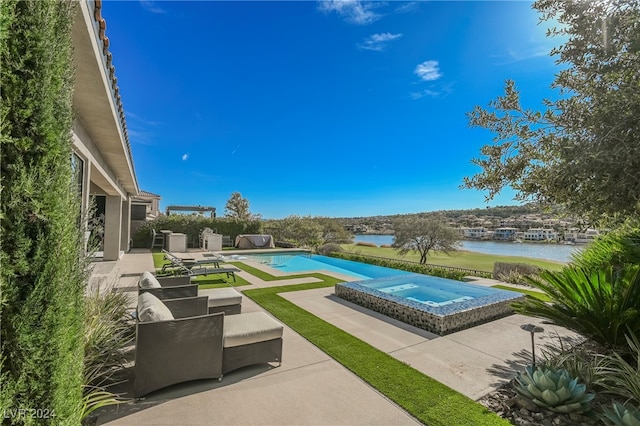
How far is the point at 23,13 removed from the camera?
4.91ft

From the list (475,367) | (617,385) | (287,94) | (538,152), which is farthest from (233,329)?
(287,94)

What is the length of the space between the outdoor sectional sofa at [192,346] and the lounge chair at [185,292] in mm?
817

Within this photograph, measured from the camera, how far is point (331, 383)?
3240 millimetres

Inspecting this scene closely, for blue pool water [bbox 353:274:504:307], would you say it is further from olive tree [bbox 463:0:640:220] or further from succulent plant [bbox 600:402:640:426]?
succulent plant [bbox 600:402:640:426]

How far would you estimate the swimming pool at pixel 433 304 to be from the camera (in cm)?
503

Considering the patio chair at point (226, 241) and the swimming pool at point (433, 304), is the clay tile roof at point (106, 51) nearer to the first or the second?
the swimming pool at point (433, 304)

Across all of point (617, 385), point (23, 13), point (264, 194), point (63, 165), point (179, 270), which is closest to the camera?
point (23, 13)

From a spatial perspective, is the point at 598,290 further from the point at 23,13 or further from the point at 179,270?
the point at 179,270

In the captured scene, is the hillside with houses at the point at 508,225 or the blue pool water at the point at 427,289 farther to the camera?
the blue pool water at the point at 427,289

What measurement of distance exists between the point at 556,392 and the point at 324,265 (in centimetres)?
1205

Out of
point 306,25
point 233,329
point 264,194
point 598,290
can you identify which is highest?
point 306,25

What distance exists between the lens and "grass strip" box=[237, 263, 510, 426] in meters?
2.70

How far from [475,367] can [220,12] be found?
11470 mm

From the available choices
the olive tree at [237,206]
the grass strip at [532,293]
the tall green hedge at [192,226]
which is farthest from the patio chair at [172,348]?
the olive tree at [237,206]
